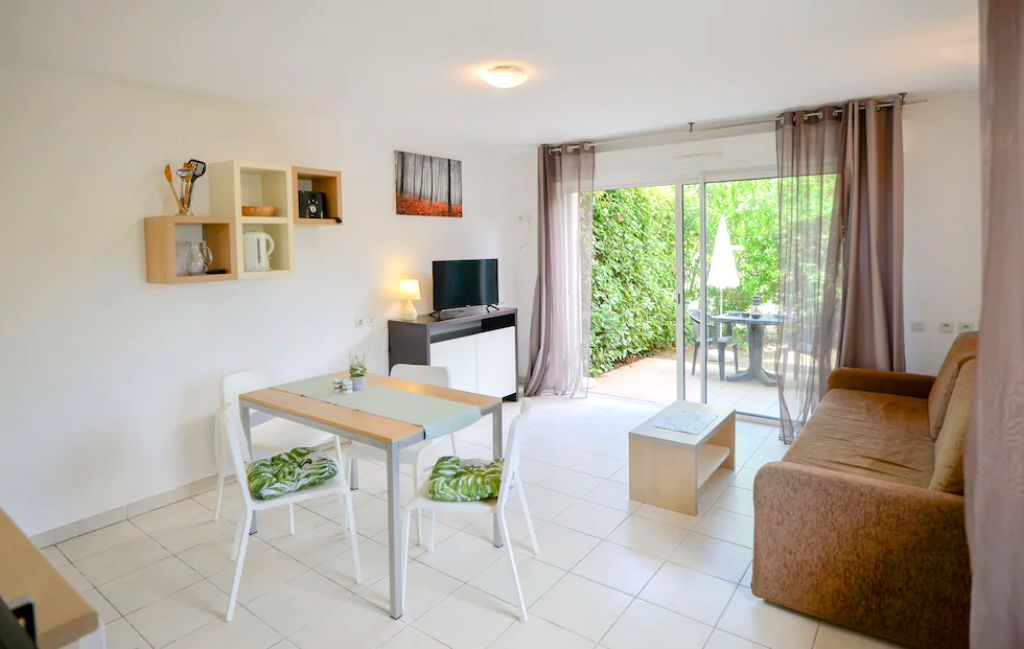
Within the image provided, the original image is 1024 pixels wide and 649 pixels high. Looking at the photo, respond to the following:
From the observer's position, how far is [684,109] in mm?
4164

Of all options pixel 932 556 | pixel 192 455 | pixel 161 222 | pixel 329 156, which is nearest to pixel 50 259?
pixel 161 222

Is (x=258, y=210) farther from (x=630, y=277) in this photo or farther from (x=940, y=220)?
(x=940, y=220)

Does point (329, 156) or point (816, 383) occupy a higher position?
point (329, 156)

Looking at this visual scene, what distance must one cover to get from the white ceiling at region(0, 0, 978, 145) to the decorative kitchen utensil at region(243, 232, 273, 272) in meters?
0.84

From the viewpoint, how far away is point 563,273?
5.70 m

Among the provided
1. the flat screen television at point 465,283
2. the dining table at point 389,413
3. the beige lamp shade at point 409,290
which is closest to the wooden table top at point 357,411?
the dining table at point 389,413

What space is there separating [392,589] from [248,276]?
6.91 ft

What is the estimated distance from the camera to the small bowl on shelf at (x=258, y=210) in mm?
3654

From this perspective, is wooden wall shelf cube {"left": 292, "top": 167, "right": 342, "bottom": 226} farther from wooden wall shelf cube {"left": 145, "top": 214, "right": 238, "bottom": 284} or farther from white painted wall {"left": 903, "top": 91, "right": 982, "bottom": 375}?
white painted wall {"left": 903, "top": 91, "right": 982, "bottom": 375}

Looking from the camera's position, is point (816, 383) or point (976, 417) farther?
point (816, 383)

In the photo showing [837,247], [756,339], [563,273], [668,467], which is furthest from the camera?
[563,273]

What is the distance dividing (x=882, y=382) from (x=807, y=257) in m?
0.98

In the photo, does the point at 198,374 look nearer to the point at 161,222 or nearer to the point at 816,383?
the point at 161,222

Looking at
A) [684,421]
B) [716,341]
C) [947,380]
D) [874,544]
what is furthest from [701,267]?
[874,544]
